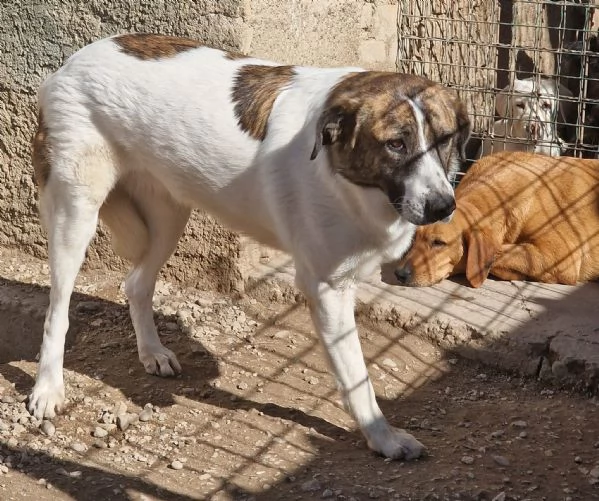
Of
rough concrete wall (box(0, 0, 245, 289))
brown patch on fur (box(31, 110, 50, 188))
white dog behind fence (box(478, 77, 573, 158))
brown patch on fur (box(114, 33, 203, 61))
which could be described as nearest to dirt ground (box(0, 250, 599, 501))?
rough concrete wall (box(0, 0, 245, 289))

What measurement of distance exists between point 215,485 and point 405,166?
1.32 m

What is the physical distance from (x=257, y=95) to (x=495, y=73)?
343cm

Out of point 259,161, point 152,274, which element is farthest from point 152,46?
point 152,274

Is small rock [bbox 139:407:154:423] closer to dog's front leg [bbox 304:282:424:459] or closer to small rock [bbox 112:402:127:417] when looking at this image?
small rock [bbox 112:402:127:417]

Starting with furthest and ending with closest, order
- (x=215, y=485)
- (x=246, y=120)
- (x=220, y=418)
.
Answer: (x=220, y=418)
(x=246, y=120)
(x=215, y=485)

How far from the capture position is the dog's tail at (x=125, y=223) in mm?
4320

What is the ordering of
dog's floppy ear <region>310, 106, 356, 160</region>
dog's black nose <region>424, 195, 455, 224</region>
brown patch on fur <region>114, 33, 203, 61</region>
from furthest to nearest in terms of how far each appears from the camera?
1. brown patch on fur <region>114, 33, 203, 61</region>
2. dog's floppy ear <region>310, 106, 356, 160</region>
3. dog's black nose <region>424, 195, 455, 224</region>

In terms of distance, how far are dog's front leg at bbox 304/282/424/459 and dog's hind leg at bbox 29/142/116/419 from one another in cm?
101

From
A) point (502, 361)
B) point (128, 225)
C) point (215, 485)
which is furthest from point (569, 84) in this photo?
point (215, 485)

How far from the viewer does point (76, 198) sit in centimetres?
404

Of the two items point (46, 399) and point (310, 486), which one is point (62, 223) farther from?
point (310, 486)

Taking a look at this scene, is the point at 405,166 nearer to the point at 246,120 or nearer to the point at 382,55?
the point at 246,120

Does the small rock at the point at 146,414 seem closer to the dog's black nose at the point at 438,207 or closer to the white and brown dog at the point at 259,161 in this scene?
the white and brown dog at the point at 259,161

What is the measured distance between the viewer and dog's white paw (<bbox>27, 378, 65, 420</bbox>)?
4051 mm
